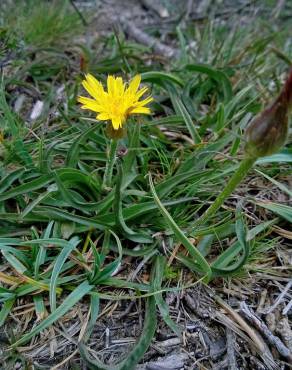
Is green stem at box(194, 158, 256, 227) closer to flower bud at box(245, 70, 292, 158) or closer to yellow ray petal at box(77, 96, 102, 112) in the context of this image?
flower bud at box(245, 70, 292, 158)

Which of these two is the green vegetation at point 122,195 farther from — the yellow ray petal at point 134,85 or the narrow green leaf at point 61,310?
the yellow ray petal at point 134,85

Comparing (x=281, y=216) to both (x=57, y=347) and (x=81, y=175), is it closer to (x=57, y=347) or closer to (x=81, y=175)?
(x=81, y=175)

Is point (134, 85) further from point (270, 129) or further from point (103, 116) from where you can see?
point (270, 129)

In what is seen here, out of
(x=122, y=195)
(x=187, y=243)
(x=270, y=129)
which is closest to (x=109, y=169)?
(x=122, y=195)

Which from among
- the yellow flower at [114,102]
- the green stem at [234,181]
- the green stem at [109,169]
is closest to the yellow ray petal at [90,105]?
the yellow flower at [114,102]

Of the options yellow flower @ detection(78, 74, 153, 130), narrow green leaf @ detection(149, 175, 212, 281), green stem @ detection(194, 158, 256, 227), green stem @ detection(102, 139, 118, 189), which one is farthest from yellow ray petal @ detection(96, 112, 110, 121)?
green stem @ detection(194, 158, 256, 227)
